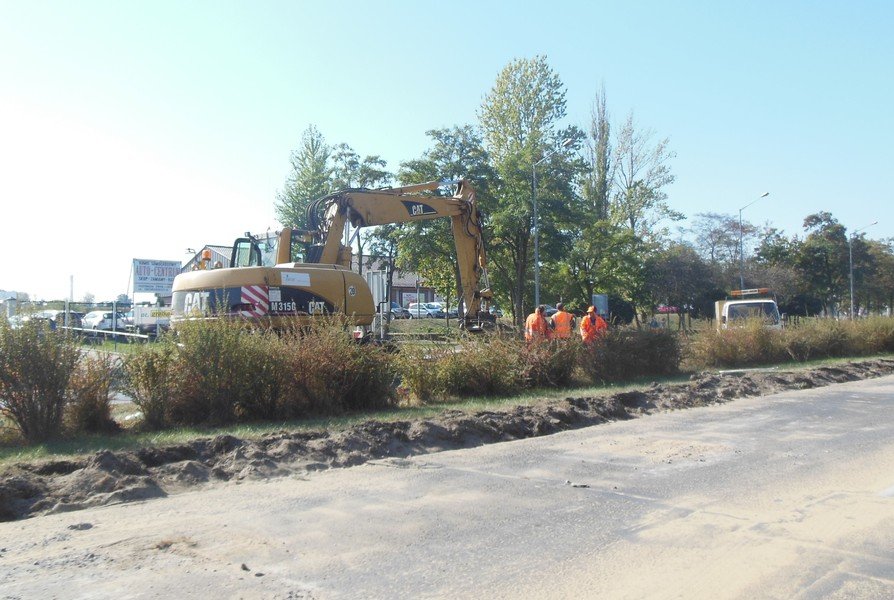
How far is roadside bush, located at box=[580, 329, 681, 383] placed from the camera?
15.9 m

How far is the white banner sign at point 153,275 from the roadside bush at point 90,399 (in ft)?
103

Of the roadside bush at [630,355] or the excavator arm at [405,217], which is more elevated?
the excavator arm at [405,217]

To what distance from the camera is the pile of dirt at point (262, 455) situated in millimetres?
6891

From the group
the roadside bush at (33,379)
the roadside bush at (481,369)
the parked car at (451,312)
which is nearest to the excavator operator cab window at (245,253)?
the roadside bush at (481,369)

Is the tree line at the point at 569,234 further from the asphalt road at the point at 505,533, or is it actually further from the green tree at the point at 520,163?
the asphalt road at the point at 505,533

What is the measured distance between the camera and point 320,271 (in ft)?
52.1

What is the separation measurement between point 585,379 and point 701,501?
899 centimetres

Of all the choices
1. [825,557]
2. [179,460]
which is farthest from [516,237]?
[825,557]

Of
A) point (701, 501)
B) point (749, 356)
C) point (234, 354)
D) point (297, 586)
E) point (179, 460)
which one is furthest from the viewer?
point (749, 356)

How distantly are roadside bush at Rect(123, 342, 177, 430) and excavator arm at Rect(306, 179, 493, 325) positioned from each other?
715 centimetres

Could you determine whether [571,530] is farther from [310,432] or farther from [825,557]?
[310,432]

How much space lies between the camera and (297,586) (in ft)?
15.6

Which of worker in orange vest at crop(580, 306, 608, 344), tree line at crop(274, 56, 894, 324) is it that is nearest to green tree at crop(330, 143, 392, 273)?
tree line at crop(274, 56, 894, 324)

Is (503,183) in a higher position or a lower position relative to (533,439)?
higher
